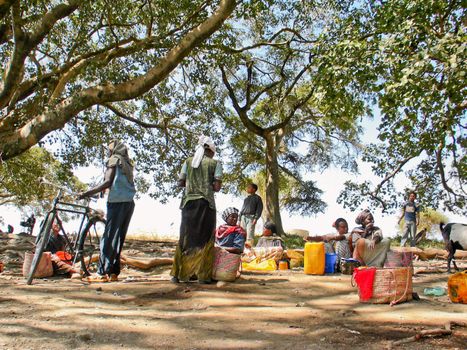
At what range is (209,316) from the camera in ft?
12.8

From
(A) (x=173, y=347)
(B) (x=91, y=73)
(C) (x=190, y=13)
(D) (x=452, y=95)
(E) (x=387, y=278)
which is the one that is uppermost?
(C) (x=190, y=13)

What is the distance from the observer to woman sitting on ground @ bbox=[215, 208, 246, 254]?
6.17 meters

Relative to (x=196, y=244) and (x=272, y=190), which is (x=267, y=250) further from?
(x=272, y=190)

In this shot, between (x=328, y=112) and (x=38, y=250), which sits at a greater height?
(x=328, y=112)

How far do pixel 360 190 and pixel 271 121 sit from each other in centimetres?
616

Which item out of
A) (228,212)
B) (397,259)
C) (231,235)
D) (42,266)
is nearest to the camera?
(42,266)

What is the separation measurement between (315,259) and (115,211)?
3030 millimetres

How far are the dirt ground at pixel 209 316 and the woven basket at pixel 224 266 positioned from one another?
0.18 m

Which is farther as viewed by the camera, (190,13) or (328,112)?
(190,13)

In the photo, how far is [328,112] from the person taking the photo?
6797 millimetres

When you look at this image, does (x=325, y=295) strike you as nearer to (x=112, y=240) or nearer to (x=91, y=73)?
(x=112, y=240)

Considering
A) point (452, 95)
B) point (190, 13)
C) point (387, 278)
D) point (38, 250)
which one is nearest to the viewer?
point (387, 278)

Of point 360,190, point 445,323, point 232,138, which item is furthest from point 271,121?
point 445,323

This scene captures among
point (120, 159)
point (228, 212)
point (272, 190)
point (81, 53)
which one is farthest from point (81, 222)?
point (272, 190)
